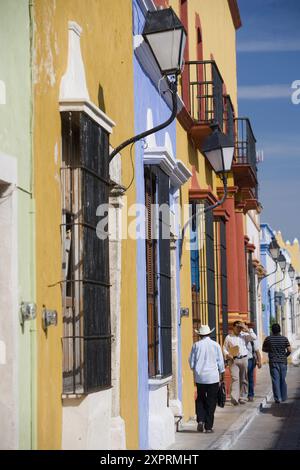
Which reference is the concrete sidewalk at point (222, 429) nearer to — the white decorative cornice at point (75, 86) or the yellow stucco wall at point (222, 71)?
the yellow stucco wall at point (222, 71)

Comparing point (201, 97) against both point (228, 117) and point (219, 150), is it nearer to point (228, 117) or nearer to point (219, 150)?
point (219, 150)

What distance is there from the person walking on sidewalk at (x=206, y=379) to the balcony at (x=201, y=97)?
13.3 feet

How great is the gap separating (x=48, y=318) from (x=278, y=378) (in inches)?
473

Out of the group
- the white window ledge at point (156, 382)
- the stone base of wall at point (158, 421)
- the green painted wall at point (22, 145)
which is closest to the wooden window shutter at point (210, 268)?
the stone base of wall at point (158, 421)

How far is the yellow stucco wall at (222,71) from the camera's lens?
15812 millimetres

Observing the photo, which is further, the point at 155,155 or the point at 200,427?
the point at 200,427

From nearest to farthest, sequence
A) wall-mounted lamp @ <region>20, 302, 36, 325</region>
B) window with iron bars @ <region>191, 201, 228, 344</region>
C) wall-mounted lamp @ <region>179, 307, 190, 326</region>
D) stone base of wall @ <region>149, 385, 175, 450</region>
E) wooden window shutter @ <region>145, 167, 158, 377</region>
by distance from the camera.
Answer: wall-mounted lamp @ <region>20, 302, 36, 325</region>, stone base of wall @ <region>149, 385, 175, 450</region>, wooden window shutter @ <region>145, 167, 158, 377</region>, wall-mounted lamp @ <region>179, 307, 190, 326</region>, window with iron bars @ <region>191, 201, 228, 344</region>

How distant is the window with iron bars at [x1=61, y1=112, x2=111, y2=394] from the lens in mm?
8345

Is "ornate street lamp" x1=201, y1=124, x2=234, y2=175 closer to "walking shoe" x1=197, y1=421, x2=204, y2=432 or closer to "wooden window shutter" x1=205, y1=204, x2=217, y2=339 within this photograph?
"wooden window shutter" x1=205, y1=204, x2=217, y2=339

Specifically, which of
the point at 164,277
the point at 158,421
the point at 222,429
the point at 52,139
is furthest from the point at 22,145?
the point at 222,429

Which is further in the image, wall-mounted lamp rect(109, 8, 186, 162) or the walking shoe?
the walking shoe

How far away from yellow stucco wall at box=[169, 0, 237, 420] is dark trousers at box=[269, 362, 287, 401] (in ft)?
9.06

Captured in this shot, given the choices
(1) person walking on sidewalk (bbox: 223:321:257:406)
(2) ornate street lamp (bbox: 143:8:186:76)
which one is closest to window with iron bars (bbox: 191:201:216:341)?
(1) person walking on sidewalk (bbox: 223:321:257:406)

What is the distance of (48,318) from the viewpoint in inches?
297
